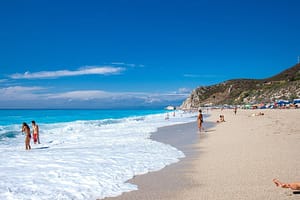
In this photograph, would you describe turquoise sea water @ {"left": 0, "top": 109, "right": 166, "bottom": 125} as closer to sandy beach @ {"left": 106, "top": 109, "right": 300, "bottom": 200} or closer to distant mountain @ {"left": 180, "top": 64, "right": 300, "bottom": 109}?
distant mountain @ {"left": 180, "top": 64, "right": 300, "bottom": 109}

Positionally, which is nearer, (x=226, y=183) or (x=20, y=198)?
(x=20, y=198)

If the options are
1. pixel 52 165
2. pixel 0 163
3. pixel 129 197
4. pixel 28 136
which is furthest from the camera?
pixel 28 136

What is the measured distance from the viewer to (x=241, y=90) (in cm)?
13288

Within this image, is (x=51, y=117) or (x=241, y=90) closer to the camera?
(x=51, y=117)

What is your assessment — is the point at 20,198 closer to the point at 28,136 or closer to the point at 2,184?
the point at 2,184

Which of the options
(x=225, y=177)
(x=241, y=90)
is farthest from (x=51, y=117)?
(x=241, y=90)

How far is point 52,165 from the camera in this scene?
9156 mm

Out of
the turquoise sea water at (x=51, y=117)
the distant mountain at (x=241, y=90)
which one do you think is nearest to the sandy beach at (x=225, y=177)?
the turquoise sea water at (x=51, y=117)

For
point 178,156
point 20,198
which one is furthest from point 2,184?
point 178,156

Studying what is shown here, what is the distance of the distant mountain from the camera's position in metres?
105

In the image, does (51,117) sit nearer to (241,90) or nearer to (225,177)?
(225,177)

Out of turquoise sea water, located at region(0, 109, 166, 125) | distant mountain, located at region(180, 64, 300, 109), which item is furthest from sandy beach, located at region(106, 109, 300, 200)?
distant mountain, located at region(180, 64, 300, 109)

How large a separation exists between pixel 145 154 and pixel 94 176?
393 centimetres

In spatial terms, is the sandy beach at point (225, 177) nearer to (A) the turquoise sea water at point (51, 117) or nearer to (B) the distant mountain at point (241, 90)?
(A) the turquoise sea water at point (51, 117)
